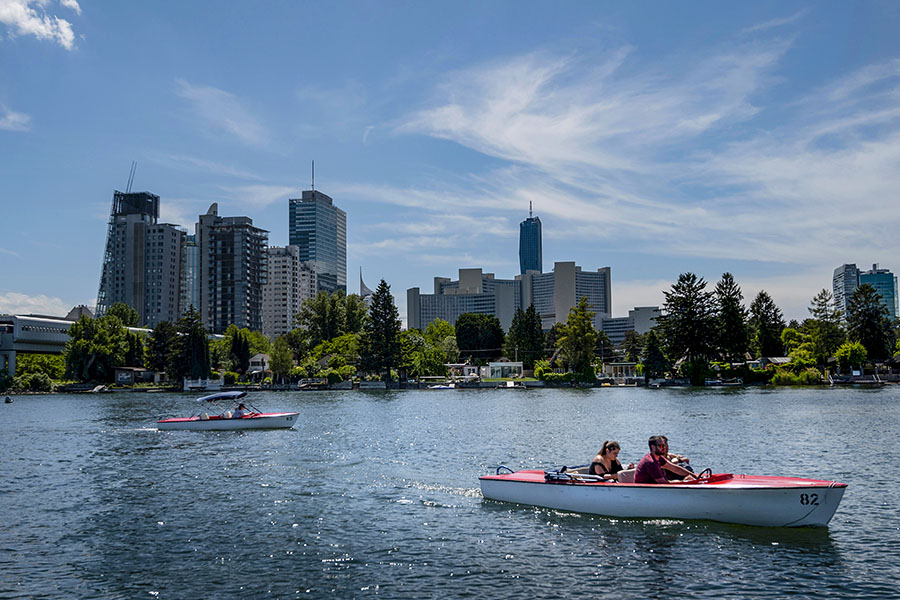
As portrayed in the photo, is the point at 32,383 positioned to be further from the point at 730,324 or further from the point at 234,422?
the point at 730,324

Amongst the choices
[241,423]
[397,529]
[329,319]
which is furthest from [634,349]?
[397,529]

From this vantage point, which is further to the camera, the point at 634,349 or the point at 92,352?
the point at 634,349

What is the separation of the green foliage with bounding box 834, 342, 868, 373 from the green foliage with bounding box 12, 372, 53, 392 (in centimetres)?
14152

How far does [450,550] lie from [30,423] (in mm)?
55352

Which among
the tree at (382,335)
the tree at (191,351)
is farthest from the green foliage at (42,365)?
the tree at (382,335)

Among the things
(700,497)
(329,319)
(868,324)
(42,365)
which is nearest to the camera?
(700,497)

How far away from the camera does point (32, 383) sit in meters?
132

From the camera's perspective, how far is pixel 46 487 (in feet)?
87.0

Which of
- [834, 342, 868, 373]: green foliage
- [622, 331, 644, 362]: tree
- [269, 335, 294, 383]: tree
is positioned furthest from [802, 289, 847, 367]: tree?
[269, 335, 294, 383]: tree

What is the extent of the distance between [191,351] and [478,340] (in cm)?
8282

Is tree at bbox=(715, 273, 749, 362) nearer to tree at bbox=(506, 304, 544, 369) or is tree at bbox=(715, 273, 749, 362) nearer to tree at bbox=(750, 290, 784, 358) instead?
tree at bbox=(750, 290, 784, 358)

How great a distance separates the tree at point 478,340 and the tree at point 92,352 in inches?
3383

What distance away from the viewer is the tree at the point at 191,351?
5153 inches

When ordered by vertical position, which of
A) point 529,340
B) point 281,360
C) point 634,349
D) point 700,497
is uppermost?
point 529,340
